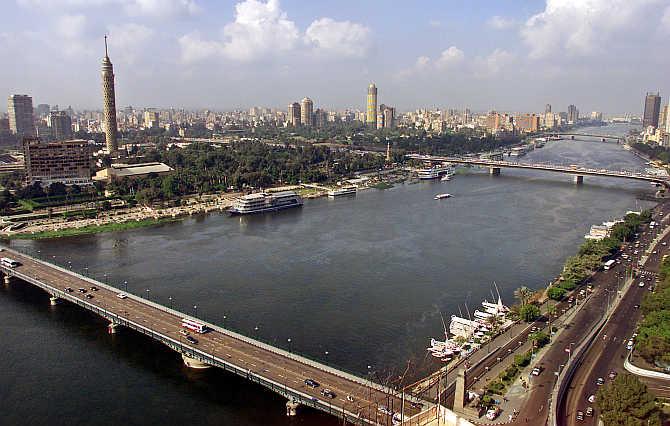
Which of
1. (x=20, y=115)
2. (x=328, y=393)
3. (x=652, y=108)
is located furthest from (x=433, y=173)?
(x=652, y=108)

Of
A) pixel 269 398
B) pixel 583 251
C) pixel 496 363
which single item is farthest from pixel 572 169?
pixel 269 398

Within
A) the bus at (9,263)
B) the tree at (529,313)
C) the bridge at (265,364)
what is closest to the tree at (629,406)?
the bridge at (265,364)

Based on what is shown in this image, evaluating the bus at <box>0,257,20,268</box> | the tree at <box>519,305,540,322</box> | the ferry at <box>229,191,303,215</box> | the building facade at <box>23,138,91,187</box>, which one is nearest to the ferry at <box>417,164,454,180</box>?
the ferry at <box>229,191,303,215</box>

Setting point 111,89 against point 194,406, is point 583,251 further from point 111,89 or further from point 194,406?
point 111,89

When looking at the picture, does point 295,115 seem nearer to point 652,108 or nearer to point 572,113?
point 652,108

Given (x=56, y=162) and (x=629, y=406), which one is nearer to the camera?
(x=629, y=406)

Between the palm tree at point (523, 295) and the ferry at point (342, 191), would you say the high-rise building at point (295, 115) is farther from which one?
the palm tree at point (523, 295)
